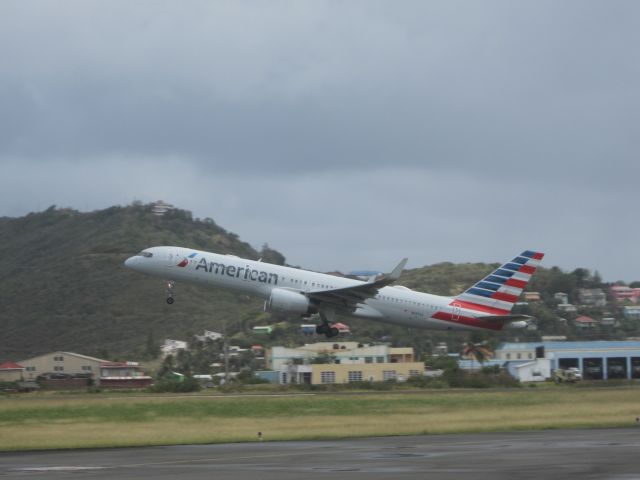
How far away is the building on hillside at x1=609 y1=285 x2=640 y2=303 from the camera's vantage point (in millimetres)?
156425

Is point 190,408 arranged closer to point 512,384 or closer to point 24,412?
point 24,412

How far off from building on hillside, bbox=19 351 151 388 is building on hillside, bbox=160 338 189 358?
15.2 metres

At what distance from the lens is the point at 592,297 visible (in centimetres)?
14462

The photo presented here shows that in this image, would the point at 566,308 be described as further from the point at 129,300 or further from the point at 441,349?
the point at 129,300

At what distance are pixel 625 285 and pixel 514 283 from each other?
431 feet

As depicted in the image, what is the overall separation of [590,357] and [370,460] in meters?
55.7

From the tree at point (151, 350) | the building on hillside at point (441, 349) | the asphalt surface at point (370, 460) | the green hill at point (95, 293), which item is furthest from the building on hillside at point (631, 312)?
the asphalt surface at point (370, 460)

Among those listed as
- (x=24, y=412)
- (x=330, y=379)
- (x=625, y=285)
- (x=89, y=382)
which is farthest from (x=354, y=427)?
(x=625, y=285)

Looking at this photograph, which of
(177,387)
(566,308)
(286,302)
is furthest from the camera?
(566,308)

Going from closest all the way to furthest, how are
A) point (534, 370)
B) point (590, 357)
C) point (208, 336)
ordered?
point (534, 370) < point (590, 357) < point (208, 336)

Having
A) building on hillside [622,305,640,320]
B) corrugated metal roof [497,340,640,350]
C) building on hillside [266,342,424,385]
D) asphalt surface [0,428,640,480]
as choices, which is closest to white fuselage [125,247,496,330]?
building on hillside [266,342,424,385]

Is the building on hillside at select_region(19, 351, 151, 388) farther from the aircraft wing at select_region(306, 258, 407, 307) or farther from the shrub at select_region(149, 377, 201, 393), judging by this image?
the aircraft wing at select_region(306, 258, 407, 307)

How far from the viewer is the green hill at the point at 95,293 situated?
103 metres

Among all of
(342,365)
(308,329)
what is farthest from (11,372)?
(308,329)
